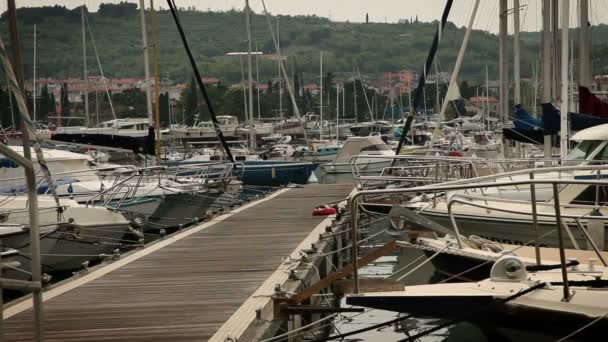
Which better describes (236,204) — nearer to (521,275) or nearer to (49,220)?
(49,220)

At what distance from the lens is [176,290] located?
15.5 m

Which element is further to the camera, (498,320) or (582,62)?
(582,62)

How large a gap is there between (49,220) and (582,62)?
13.6 meters

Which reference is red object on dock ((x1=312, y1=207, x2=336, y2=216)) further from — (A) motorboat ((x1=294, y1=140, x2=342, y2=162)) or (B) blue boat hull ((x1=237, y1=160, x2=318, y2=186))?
(A) motorboat ((x1=294, y1=140, x2=342, y2=162))

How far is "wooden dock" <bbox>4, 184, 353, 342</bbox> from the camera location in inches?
506

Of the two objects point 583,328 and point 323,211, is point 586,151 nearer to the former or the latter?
point 583,328

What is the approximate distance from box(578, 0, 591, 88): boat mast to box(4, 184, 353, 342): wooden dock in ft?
26.8

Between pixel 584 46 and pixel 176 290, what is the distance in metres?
16.4

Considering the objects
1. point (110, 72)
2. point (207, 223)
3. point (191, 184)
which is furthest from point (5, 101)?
point (110, 72)

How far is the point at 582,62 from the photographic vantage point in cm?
2839

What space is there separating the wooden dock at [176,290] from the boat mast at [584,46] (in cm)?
816

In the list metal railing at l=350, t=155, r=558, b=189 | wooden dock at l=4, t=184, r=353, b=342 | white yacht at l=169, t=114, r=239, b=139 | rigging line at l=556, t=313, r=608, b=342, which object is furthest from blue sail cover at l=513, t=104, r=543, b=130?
white yacht at l=169, t=114, r=239, b=139

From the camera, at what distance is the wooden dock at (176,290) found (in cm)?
1285

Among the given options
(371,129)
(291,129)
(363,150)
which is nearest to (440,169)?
(363,150)
